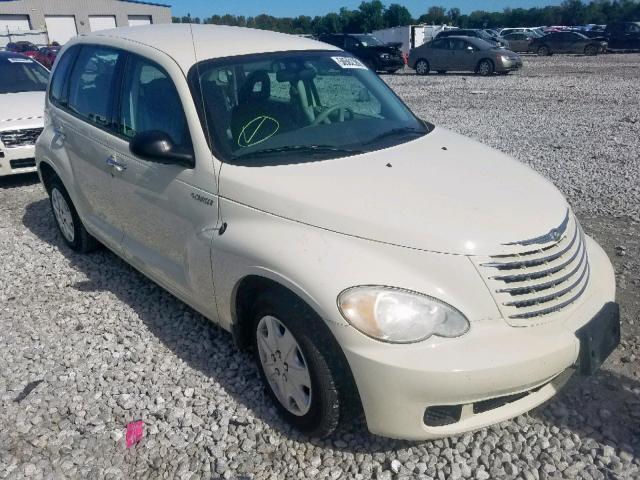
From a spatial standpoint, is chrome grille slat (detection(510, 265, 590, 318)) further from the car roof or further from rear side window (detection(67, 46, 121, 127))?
rear side window (detection(67, 46, 121, 127))

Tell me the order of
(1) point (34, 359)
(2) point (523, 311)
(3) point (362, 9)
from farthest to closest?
(3) point (362, 9), (1) point (34, 359), (2) point (523, 311)

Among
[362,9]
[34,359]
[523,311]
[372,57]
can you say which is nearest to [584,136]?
[523,311]

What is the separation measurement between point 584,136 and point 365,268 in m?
8.34

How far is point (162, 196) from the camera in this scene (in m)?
3.29

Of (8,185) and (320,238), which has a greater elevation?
(320,238)

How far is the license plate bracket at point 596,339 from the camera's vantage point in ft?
8.01

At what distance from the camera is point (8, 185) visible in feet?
24.9

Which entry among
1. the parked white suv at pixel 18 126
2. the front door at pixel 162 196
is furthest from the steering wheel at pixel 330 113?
the parked white suv at pixel 18 126

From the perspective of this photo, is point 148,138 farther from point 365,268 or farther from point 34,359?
point 34,359

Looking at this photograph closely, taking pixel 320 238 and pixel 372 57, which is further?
pixel 372 57

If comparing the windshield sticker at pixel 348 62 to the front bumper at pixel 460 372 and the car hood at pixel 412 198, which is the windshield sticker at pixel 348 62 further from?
the front bumper at pixel 460 372

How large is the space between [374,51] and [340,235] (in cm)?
2202

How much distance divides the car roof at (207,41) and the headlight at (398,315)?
5.97ft

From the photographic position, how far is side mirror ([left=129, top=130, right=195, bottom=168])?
9.77ft
